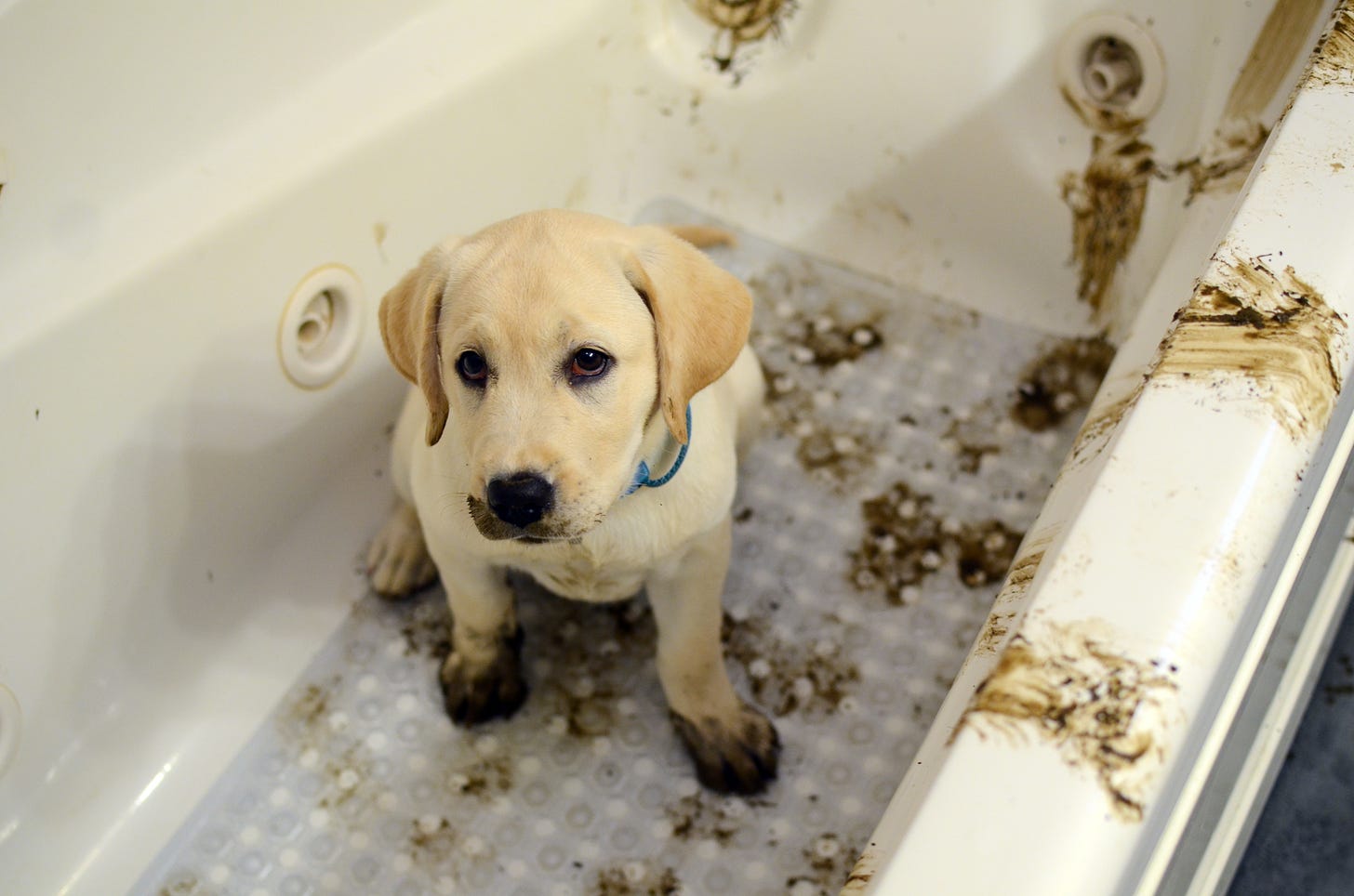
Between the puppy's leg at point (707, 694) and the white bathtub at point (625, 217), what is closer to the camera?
the white bathtub at point (625, 217)

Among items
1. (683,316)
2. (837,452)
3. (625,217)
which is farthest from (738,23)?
(683,316)

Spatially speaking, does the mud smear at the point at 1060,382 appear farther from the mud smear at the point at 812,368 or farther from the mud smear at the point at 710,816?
the mud smear at the point at 710,816

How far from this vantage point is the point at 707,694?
137 cm

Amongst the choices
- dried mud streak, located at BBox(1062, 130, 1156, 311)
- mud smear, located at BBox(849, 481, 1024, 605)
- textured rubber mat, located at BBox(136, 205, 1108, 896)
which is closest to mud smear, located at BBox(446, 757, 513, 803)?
textured rubber mat, located at BBox(136, 205, 1108, 896)

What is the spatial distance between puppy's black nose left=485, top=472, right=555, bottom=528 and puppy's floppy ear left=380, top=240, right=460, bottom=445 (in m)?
0.16

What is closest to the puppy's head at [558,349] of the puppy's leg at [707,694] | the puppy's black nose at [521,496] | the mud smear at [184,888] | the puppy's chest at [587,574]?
the puppy's black nose at [521,496]

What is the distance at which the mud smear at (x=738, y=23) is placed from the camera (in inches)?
67.5

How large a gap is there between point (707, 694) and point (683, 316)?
1.84 feet

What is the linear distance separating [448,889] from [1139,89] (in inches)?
52.7

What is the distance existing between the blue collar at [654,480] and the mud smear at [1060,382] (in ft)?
2.51

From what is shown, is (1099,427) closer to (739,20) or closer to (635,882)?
(635,882)

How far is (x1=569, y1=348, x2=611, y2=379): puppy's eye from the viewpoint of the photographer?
0.94 meters

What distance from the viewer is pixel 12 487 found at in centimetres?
115

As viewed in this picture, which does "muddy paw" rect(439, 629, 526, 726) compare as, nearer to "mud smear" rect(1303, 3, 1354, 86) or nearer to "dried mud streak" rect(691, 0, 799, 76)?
"dried mud streak" rect(691, 0, 799, 76)
